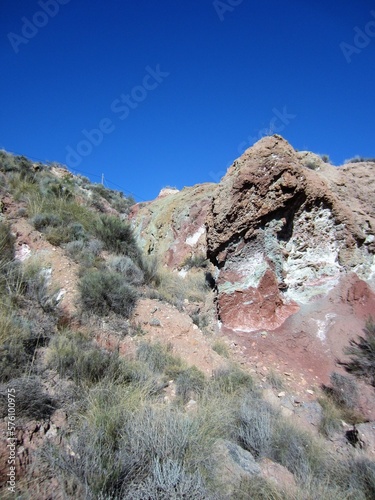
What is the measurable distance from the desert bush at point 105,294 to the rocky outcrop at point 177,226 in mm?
5899

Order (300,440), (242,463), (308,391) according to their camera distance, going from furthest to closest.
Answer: (308,391) → (300,440) → (242,463)

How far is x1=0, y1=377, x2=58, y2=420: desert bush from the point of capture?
2283mm

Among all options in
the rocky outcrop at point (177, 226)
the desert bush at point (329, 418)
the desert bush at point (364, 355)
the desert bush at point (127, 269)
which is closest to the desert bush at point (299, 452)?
the desert bush at point (329, 418)

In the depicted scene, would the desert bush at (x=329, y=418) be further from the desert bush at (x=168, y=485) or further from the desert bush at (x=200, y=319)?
the desert bush at (x=200, y=319)

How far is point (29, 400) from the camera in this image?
2373 mm

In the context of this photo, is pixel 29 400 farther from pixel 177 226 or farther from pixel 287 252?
pixel 177 226

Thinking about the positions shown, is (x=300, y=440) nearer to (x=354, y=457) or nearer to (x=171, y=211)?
(x=354, y=457)

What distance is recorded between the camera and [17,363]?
2.86 m

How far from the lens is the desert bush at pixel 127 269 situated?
6039 mm

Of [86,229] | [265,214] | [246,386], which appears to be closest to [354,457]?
[246,386]

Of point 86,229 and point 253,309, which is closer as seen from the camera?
point 253,309

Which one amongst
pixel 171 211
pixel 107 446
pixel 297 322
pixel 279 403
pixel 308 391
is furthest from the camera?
pixel 171 211

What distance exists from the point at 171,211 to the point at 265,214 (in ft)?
28.5

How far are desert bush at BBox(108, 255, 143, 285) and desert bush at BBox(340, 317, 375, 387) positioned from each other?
4.12 meters
